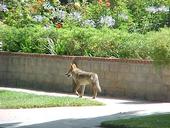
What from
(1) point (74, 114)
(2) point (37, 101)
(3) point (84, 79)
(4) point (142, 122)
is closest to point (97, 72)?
(3) point (84, 79)

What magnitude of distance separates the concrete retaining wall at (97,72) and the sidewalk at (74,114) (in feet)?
3.37

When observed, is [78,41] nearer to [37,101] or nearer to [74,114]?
[37,101]

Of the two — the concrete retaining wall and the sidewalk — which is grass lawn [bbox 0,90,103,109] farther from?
the concrete retaining wall

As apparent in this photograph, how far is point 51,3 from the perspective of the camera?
85.5 feet

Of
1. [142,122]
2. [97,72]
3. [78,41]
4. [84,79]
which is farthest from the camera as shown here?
[78,41]

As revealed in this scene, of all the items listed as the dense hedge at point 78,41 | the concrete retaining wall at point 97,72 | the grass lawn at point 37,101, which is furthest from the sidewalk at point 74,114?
the dense hedge at point 78,41

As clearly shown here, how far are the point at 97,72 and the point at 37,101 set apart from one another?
3411mm

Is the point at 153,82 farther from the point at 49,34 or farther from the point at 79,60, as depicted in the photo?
the point at 49,34

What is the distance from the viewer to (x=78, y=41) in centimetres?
2080

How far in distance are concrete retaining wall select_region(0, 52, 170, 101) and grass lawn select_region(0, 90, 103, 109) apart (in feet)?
6.52

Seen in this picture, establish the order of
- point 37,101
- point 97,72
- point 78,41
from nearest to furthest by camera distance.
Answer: point 37,101
point 97,72
point 78,41

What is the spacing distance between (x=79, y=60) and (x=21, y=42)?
3456 millimetres

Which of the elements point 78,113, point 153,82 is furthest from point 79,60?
point 78,113

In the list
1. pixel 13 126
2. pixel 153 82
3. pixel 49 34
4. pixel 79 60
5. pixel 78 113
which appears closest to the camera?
pixel 13 126
